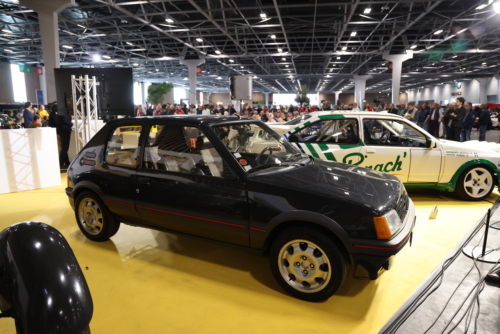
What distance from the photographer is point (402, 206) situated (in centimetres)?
307

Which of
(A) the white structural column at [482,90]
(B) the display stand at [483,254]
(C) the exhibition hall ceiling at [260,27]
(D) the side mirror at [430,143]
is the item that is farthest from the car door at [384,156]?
(A) the white structural column at [482,90]

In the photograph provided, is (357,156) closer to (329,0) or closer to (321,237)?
(321,237)

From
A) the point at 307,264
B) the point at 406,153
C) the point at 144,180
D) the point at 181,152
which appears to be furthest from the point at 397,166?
the point at 144,180

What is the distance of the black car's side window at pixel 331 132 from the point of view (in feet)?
18.7

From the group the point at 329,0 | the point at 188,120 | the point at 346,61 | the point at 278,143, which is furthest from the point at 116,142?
the point at 346,61

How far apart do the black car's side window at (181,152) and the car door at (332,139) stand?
8.84ft

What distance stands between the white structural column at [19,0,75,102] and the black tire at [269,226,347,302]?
39.2 ft

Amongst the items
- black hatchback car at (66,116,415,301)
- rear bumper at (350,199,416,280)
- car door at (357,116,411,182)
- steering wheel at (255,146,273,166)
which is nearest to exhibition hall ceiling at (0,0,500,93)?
car door at (357,116,411,182)

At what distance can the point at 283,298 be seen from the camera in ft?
9.75

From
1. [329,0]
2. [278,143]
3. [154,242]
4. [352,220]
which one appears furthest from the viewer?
[329,0]

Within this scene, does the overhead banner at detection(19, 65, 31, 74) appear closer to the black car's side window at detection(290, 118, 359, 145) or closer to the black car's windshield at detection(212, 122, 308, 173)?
the black car's side window at detection(290, 118, 359, 145)

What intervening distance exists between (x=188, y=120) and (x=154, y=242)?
1675 mm

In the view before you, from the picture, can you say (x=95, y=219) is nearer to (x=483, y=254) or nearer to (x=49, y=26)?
(x=483, y=254)

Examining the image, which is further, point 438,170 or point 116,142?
point 438,170
